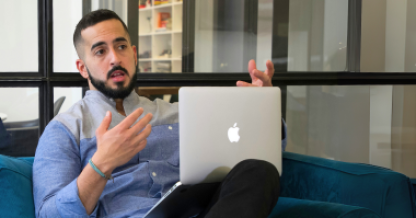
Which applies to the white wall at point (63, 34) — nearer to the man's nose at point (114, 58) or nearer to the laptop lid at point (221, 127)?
the man's nose at point (114, 58)

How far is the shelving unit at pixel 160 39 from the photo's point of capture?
83.6 inches

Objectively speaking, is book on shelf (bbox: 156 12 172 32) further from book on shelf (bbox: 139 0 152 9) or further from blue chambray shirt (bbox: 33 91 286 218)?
blue chambray shirt (bbox: 33 91 286 218)

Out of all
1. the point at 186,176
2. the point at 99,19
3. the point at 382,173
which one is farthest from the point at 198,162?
the point at 99,19

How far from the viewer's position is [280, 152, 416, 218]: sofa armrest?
118 cm

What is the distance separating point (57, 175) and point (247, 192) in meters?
0.64

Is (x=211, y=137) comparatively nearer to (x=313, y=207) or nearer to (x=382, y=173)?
(x=313, y=207)

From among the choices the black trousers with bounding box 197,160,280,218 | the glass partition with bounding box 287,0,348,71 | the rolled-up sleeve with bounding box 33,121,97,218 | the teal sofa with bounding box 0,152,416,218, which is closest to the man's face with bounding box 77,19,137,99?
the rolled-up sleeve with bounding box 33,121,97,218

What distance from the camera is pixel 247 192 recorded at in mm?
929

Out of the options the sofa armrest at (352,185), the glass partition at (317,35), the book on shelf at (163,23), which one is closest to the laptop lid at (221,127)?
the sofa armrest at (352,185)

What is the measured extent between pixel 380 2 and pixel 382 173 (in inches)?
58.6

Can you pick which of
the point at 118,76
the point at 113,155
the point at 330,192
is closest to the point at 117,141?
the point at 113,155

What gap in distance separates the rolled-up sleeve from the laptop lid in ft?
1.14

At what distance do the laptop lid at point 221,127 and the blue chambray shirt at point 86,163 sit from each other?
0.31 meters

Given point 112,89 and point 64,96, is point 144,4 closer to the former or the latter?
point 64,96
